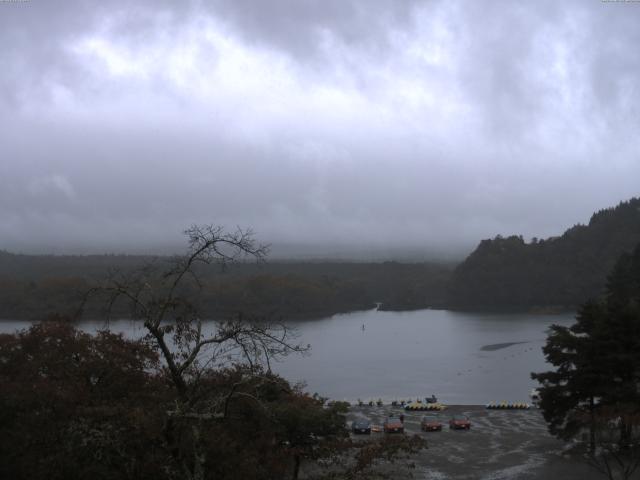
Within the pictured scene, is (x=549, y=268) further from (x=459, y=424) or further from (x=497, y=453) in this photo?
(x=497, y=453)

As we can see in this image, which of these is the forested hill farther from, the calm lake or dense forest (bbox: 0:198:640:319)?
the calm lake

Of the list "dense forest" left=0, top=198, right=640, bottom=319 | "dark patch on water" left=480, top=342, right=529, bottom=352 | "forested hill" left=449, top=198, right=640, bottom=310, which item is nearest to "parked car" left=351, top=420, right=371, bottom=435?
"dark patch on water" left=480, top=342, right=529, bottom=352

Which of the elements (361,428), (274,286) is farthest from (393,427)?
(274,286)

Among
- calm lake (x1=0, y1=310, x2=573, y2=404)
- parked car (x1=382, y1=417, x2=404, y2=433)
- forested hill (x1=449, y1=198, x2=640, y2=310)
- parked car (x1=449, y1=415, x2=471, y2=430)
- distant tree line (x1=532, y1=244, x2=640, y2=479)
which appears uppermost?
forested hill (x1=449, y1=198, x2=640, y2=310)

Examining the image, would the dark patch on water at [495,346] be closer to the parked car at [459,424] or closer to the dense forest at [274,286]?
the dense forest at [274,286]

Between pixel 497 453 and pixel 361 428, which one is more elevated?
pixel 497 453

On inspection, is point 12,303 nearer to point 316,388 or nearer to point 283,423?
point 316,388

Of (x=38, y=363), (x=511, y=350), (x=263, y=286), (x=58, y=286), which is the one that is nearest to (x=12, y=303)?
(x=58, y=286)

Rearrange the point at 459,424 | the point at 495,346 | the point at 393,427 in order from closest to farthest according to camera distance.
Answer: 1. the point at 393,427
2. the point at 459,424
3. the point at 495,346
